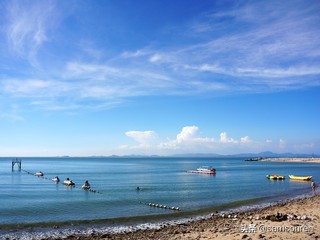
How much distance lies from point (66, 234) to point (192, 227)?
9.52 m

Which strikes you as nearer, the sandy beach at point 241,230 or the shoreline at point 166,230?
the sandy beach at point 241,230

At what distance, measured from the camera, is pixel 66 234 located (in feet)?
80.5

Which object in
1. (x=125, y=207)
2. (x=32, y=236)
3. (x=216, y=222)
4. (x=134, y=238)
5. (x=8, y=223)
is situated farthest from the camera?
(x=125, y=207)

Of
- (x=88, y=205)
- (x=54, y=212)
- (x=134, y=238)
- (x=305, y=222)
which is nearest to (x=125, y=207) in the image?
(x=88, y=205)

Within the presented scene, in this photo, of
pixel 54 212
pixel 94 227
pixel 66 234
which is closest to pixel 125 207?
pixel 54 212

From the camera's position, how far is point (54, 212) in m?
34.5

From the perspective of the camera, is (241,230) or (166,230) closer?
(241,230)

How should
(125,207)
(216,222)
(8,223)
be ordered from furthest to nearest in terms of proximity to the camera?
(125,207)
(8,223)
(216,222)

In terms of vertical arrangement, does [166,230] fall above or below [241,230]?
below

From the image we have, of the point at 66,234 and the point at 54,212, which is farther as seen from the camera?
the point at 54,212

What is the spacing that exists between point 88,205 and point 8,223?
1158 centimetres

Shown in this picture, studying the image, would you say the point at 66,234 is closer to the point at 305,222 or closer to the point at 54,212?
the point at 54,212

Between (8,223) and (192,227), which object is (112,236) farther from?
(8,223)

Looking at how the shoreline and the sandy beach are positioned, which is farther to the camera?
the shoreline
